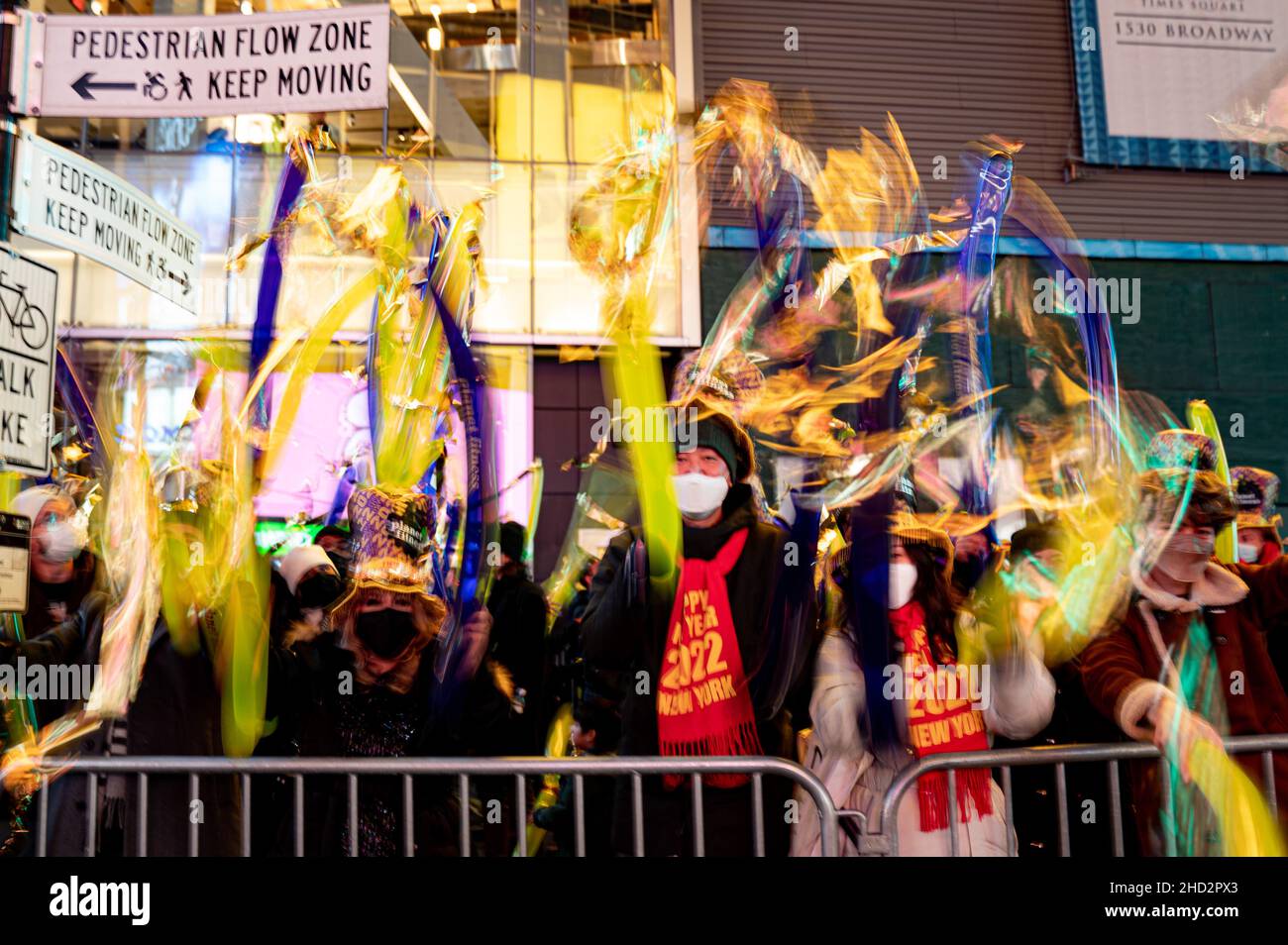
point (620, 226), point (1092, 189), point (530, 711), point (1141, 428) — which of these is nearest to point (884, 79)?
point (1092, 189)

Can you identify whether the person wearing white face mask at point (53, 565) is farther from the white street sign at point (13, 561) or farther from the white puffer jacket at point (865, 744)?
the white puffer jacket at point (865, 744)

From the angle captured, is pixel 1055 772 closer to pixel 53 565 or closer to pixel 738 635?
pixel 738 635

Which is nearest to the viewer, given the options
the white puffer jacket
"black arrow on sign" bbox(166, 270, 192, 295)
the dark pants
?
the white puffer jacket

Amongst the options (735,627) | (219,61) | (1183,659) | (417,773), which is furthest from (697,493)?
→ (219,61)

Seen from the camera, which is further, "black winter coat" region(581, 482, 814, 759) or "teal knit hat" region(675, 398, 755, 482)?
"teal knit hat" region(675, 398, 755, 482)

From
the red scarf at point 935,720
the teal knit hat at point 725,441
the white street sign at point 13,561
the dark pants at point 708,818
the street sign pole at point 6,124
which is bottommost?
the dark pants at point 708,818

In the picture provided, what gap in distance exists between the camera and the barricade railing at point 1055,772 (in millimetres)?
3500

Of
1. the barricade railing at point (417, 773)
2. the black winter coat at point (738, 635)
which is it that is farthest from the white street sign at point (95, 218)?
the black winter coat at point (738, 635)

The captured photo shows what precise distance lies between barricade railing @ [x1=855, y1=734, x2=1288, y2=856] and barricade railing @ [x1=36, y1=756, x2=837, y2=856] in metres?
0.16

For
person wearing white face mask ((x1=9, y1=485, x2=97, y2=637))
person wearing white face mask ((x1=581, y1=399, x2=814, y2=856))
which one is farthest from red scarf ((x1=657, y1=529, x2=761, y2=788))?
person wearing white face mask ((x1=9, y1=485, x2=97, y2=637))

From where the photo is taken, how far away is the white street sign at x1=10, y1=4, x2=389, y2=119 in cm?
383

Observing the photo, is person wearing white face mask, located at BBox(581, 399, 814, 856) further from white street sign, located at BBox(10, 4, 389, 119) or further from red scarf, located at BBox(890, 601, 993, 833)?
white street sign, located at BBox(10, 4, 389, 119)
